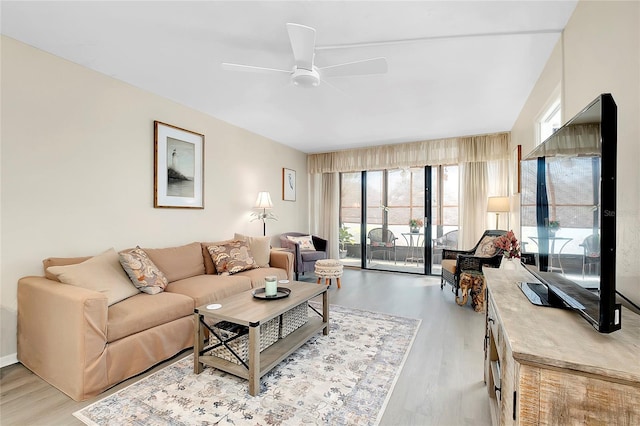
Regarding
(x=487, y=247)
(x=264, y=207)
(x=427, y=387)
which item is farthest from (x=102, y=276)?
(x=487, y=247)

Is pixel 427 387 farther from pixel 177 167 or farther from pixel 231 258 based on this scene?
pixel 177 167

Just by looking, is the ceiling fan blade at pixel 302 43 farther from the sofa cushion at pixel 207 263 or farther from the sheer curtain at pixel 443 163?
the sheer curtain at pixel 443 163

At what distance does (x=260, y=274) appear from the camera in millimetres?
3459

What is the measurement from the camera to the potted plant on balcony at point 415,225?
5423mm

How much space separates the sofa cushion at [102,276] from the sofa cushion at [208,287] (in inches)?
15.5

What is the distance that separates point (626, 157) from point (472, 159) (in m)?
3.73

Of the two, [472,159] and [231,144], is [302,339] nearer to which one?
[231,144]

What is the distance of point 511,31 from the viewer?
2.07 meters

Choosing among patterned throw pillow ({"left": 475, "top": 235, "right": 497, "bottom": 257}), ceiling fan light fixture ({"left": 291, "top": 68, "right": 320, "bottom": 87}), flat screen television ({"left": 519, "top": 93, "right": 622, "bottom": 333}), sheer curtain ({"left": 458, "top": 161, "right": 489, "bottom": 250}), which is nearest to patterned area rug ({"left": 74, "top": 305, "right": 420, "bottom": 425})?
flat screen television ({"left": 519, "top": 93, "right": 622, "bottom": 333})

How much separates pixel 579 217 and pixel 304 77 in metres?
1.86

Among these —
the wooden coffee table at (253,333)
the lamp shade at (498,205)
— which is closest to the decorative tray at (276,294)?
the wooden coffee table at (253,333)

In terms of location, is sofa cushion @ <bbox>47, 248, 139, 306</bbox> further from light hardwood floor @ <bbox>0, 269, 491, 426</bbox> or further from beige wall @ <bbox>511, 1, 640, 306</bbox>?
beige wall @ <bbox>511, 1, 640, 306</bbox>

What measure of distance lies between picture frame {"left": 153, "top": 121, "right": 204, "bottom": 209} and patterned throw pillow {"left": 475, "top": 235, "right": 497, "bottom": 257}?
383 cm

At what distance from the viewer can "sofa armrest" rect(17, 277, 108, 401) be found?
5.87 feet
